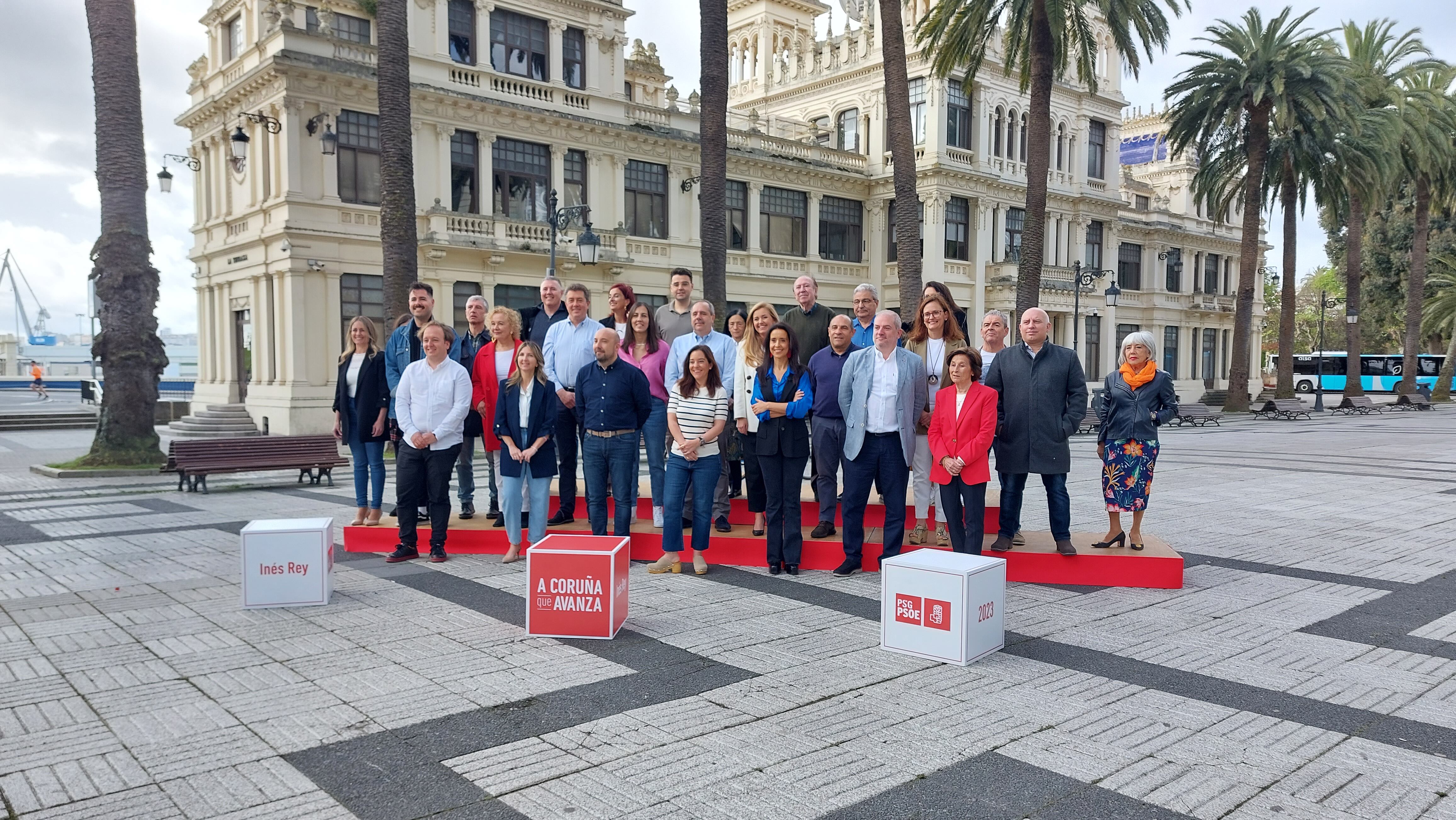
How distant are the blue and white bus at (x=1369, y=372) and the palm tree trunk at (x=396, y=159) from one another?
52076 mm

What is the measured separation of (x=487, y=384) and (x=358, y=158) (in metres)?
18.7

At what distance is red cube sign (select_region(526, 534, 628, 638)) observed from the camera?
607 centimetres

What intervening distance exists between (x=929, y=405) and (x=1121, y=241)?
145ft

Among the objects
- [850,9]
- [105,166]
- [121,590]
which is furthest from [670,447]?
[850,9]

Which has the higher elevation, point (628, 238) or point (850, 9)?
point (850, 9)

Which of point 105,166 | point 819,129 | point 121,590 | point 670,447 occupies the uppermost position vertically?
point 819,129

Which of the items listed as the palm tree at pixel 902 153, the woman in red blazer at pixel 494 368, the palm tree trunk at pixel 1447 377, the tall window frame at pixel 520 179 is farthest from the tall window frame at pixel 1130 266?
the woman in red blazer at pixel 494 368

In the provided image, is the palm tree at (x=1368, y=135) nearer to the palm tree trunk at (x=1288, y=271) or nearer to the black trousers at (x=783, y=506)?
the palm tree trunk at (x=1288, y=271)

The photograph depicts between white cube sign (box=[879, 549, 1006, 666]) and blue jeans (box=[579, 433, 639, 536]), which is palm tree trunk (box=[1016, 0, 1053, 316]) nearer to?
blue jeans (box=[579, 433, 639, 536])

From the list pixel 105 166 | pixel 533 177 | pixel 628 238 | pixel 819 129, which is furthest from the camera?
pixel 819 129

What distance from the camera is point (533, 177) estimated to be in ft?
92.1

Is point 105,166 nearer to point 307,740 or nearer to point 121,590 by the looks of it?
point 121,590

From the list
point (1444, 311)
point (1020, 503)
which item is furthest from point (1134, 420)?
point (1444, 311)

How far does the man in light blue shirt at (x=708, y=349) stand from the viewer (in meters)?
8.12
